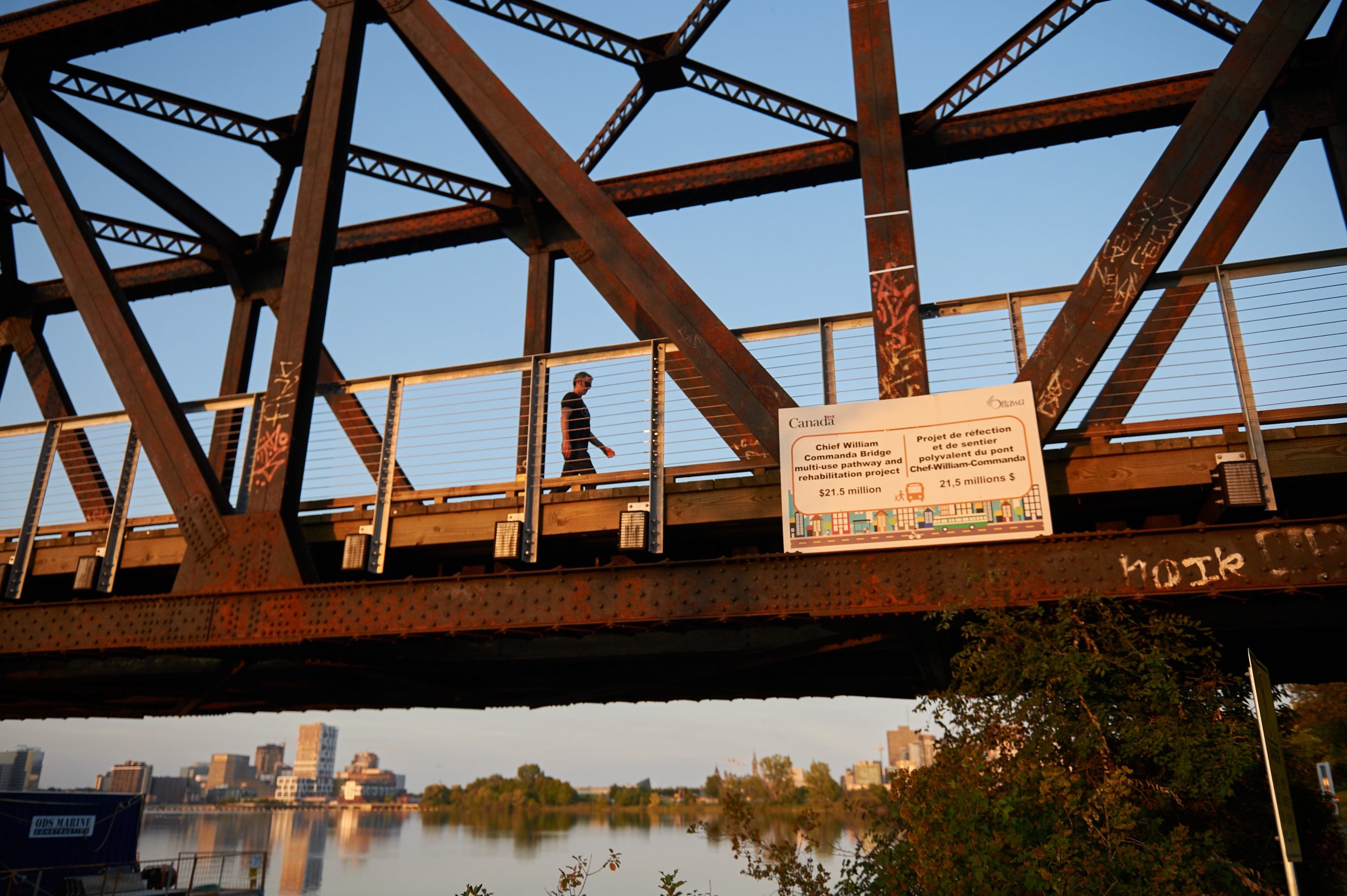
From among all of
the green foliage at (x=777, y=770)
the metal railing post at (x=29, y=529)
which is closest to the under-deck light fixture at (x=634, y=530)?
the metal railing post at (x=29, y=529)

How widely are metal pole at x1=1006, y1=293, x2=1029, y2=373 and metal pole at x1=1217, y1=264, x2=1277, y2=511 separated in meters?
1.50

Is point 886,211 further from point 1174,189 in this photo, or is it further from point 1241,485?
point 1241,485

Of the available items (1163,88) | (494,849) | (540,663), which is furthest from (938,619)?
(494,849)

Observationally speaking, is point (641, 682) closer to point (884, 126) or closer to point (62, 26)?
point (884, 126)

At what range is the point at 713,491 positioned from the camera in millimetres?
8188

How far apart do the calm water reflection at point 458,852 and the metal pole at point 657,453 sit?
259cm

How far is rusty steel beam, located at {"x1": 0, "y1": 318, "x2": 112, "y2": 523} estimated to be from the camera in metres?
14.1

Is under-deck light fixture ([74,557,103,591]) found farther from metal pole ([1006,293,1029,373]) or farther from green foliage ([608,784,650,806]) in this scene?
green foliage ([608,784,650,806])

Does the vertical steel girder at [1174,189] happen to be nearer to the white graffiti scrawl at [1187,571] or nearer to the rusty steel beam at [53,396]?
the white graffiti scrawl at [1187,571]

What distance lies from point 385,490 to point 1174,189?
7.22 meters

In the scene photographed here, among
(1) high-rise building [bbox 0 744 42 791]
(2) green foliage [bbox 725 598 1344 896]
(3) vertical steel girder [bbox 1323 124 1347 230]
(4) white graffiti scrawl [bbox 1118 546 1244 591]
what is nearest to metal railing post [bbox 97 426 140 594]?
(2) green foliage [bbox 725 598 1344 896]

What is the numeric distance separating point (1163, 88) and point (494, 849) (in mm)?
62437

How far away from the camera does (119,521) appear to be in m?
9.58

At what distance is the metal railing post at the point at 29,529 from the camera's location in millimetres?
9820
